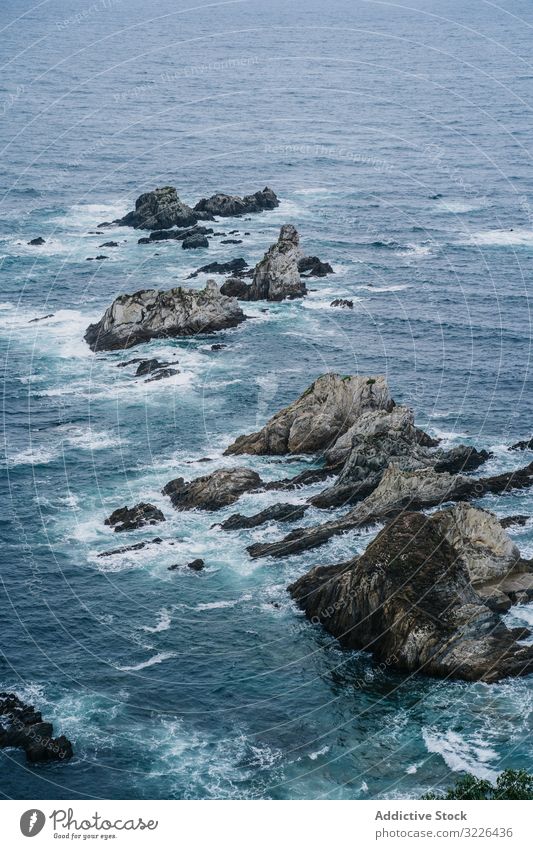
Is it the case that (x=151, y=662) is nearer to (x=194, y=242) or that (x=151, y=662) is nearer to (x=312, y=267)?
(x=312, y=267)

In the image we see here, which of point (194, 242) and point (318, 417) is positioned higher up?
point (194, 242)

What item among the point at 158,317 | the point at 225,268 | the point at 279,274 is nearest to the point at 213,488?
the point at 158,317

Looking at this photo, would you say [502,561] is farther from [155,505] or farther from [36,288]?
[36,288]

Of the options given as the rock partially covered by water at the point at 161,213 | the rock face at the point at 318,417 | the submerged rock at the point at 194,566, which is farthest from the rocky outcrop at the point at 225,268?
the submerged rock at the point at 194,566

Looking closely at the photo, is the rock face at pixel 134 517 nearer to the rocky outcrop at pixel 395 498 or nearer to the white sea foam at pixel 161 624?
the rocky outcrop at pixel 395 498

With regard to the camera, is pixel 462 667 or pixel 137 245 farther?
pixel 137 245

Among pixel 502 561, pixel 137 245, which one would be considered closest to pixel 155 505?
pixel 502 561
